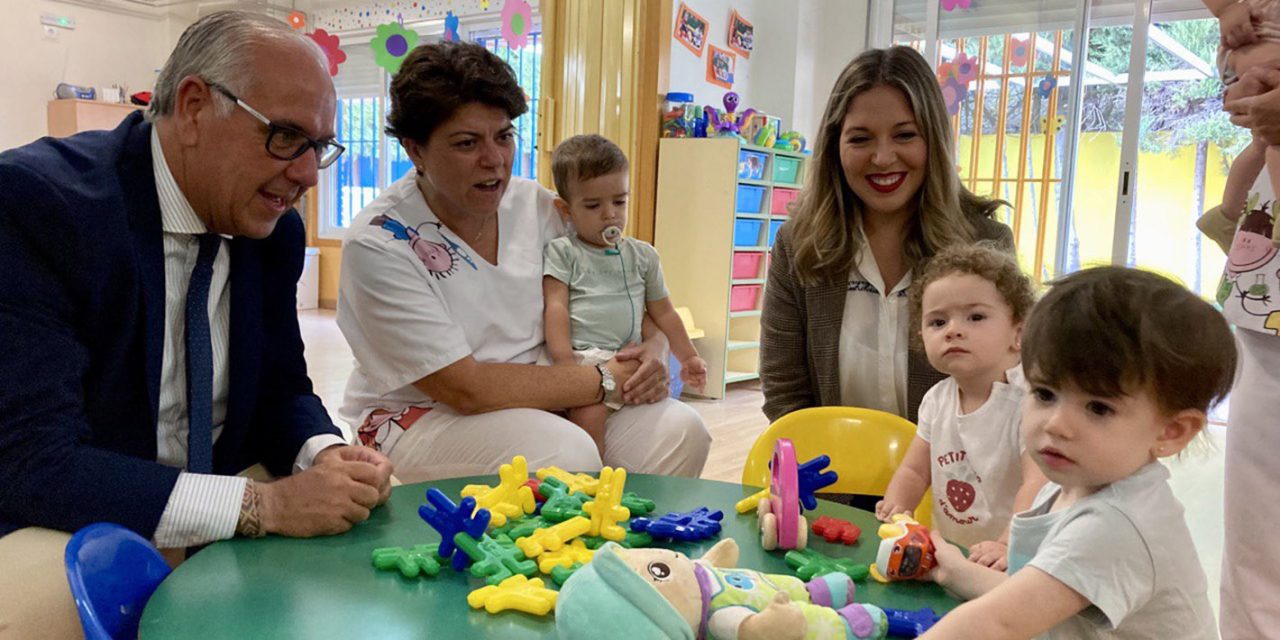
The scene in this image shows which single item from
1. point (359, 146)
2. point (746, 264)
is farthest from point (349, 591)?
point (359, 146)

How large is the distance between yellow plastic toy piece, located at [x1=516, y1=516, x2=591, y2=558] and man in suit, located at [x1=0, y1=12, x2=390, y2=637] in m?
0.27

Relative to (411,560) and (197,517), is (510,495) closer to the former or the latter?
(411,560)

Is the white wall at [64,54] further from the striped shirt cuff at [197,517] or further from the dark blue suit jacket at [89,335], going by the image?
the striped shirt cuff at [197,517]

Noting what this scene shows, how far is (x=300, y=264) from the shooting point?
1.66 meters

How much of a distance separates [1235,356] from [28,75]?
982 centimetres

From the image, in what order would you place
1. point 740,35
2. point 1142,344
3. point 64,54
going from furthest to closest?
point 64,54 → point 740,35 → point 1142,344

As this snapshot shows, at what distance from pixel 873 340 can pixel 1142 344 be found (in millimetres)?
1072

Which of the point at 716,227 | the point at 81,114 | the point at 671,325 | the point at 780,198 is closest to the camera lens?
the point at 671,325

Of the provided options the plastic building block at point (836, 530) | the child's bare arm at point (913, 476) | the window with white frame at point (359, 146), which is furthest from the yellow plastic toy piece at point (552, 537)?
the window with white frame at point (359, 146)

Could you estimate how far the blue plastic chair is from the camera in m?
0.88

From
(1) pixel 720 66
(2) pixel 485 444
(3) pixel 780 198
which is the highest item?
(1) pixel 720 66

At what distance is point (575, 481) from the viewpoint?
1.40 m

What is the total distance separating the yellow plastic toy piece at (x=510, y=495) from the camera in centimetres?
127

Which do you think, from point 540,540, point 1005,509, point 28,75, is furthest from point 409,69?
point 28,75
